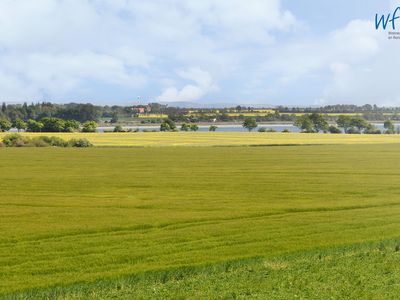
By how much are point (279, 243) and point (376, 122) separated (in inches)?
3730

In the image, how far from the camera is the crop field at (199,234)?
40.1 feet

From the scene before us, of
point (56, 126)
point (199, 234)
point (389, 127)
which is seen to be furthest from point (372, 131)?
point (199, 234)

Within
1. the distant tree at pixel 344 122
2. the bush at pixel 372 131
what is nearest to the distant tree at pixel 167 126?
the distant tree at pixel 344 122

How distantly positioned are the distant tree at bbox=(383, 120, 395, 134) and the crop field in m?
62.0

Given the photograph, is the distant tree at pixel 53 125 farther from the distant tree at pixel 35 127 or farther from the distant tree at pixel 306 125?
the distant tree at pixel 306 125

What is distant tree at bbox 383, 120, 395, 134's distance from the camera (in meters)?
98.1

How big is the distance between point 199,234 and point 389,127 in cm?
8767

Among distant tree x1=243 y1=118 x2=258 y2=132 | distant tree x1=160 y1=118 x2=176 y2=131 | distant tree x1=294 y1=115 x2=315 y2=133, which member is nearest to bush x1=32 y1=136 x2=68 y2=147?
distant tree x1=160 y1=118 x2=176 y2=131

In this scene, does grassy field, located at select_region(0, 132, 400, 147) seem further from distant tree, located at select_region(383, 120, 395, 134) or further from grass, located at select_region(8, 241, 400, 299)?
grass, located at select_region(8, 241, 400, 299)

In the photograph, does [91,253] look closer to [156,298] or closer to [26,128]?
[156,298]

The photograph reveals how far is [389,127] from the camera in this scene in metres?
99.5

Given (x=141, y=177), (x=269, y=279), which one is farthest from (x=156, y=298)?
(x=141, y=177)

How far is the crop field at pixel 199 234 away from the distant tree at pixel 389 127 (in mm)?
62039

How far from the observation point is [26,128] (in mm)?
99938
